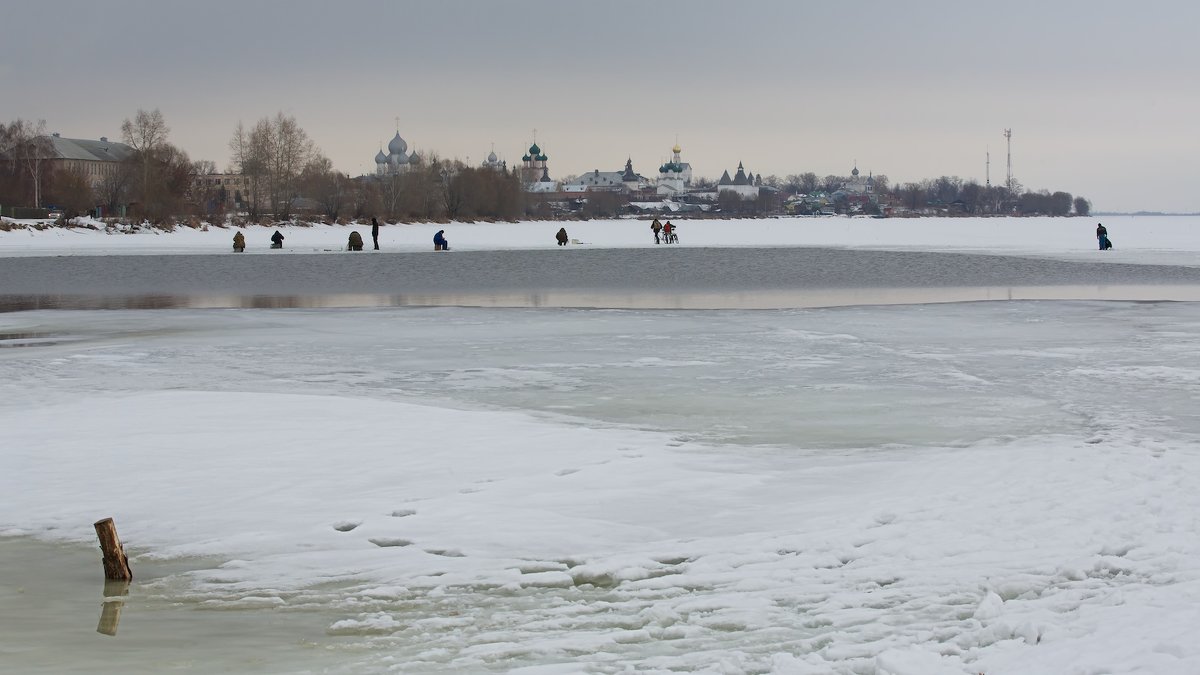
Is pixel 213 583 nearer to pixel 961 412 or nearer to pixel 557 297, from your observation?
pixel 961 412

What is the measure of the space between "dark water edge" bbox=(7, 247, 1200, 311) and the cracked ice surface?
34.2 ft

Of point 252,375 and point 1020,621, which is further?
point 252,375

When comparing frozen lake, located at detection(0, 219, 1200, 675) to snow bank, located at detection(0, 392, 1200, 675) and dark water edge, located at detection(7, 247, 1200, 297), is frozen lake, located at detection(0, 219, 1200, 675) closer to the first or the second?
snow bank, located at detection(0, 392, 1200, 675)

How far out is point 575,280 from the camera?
3222 centimetres

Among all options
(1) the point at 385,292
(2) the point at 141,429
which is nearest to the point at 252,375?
(2) the point at 141,429

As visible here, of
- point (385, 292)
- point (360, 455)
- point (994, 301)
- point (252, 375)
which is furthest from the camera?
point (385, 292)

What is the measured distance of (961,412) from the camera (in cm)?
1117

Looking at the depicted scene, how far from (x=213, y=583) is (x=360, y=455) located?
291cm

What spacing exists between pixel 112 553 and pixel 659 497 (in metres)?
3.22

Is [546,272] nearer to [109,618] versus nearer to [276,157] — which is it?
[109,618]

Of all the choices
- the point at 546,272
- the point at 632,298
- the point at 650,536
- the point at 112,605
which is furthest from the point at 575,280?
the point at 112,605

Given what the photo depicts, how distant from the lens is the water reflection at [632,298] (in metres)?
24.4

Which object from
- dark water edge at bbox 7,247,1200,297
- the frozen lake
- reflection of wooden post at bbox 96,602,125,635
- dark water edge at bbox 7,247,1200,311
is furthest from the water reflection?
reflection of wooden post at bbox 96,602,125,635

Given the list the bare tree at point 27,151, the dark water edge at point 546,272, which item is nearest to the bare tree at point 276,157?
the bare tree at point 27,151
